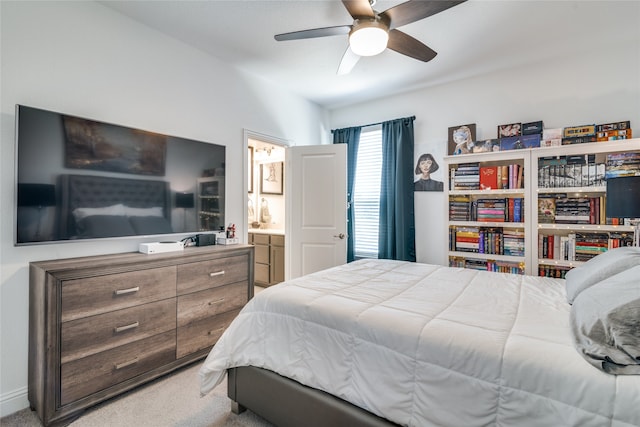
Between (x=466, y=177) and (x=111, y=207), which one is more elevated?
(x=466, y=177)

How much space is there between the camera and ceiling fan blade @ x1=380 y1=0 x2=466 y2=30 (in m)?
1.68

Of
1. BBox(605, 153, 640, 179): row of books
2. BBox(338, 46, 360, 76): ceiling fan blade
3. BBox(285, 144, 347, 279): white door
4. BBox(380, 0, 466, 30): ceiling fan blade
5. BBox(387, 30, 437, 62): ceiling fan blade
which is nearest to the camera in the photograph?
BBox(380, 0, 466, 30): ceiling fan blade

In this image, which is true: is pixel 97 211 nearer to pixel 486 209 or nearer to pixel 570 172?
pixel 486 209

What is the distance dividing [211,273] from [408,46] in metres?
2.28

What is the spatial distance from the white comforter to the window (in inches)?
86.7

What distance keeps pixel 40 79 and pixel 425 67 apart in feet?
10.7

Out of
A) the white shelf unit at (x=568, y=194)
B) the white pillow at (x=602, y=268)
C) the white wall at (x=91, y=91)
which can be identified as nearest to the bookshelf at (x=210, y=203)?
the white wall at (x=91, y=91)

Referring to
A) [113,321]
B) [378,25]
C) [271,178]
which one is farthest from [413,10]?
[271,178]

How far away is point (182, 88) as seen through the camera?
281cm

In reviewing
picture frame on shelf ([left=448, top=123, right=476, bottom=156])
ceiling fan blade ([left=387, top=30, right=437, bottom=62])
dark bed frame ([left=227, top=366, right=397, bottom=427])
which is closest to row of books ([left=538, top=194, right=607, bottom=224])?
picture frame on shelf ([left=448, top=123, right=476, bottom=156])

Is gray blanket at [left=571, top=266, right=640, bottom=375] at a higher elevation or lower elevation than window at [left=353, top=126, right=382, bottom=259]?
lower

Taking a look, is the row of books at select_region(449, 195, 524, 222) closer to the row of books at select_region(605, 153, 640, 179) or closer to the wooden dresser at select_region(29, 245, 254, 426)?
the row of books at select_region(605, 153, 640, 179)

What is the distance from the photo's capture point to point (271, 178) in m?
5.18

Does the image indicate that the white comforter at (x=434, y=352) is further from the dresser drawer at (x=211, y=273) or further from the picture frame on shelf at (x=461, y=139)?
the picture frame on shelf at (x=461, y=139)
